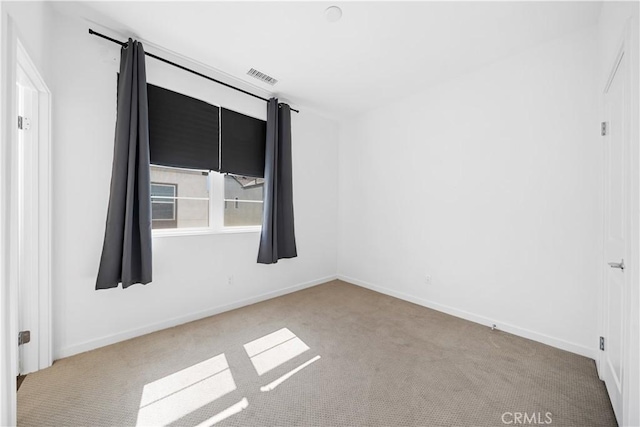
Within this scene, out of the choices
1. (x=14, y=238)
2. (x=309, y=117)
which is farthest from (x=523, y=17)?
(x=14, y=238)

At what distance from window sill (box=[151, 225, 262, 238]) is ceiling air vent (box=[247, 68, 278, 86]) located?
70.8 inches

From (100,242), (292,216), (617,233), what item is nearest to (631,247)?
(617,233)

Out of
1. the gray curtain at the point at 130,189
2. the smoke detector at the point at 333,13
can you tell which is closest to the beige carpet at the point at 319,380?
the gray curtain at the point at 130,189

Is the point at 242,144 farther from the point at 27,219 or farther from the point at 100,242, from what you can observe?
the point at 27,219

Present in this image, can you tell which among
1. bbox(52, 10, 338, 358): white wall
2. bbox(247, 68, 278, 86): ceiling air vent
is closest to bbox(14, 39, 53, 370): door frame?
bbox(52, 10, 338, 358): white wall

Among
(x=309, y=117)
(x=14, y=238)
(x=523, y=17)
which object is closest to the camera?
(x=14, y=238)

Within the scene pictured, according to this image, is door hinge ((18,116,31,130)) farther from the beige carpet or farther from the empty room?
the beige carpet

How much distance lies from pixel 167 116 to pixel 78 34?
801 millimetres

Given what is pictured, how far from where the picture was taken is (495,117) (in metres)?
2.65

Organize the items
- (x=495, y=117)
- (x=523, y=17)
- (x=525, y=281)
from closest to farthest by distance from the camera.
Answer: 1. (x=523, y=17)
2. (x=525, y=281)
3. (x=495, y=117)

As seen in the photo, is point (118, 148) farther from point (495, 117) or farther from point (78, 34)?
point (495, 117)

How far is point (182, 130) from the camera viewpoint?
2627 mm

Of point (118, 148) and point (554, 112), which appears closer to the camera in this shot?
point (118, 148)

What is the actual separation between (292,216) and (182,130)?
1.64 m
